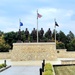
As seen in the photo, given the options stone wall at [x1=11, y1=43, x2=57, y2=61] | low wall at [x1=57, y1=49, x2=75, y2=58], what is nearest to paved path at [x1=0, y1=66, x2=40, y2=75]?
stone wall at [x1=11, y1=43, x2=57, y2=61]

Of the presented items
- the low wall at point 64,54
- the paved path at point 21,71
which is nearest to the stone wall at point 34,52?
the low wall at point 64,54

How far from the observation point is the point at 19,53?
34.1 meters

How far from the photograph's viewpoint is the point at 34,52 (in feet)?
111

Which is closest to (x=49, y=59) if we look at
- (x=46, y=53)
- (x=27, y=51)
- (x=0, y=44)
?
(x=46, y=53)

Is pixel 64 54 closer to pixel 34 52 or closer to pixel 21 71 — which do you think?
pixel 34 52

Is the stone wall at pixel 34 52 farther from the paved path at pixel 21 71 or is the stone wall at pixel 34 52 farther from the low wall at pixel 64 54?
the paved path at pixel 21 71

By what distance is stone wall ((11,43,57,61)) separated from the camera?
33750mm

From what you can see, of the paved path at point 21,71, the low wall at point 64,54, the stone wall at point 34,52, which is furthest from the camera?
the low wall at point 64,54

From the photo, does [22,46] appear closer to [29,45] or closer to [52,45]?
[29,45]

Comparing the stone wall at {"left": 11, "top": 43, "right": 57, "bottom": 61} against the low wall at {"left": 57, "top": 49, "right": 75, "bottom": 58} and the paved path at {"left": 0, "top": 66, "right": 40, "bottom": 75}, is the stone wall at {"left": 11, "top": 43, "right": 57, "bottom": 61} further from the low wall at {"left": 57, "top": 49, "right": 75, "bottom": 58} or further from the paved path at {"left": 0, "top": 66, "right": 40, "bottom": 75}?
the paved path at {"left": 0, "top": 66, "right": 40, "bottom": 75}

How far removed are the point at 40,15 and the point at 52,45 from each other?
415 centimetres

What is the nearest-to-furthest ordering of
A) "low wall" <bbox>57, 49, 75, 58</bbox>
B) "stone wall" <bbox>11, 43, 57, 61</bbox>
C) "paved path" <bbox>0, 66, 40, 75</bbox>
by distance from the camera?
A: "paved path" <bbox>0, 66, 40, 75</bbox> → "stone wall" <bbox>11, 43, 57, 61</bbox> → "low wall" <bbox>57, 49, 75, 58</bbox>

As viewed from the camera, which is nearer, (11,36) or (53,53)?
(53,53)

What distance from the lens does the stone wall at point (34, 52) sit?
33.8 m
